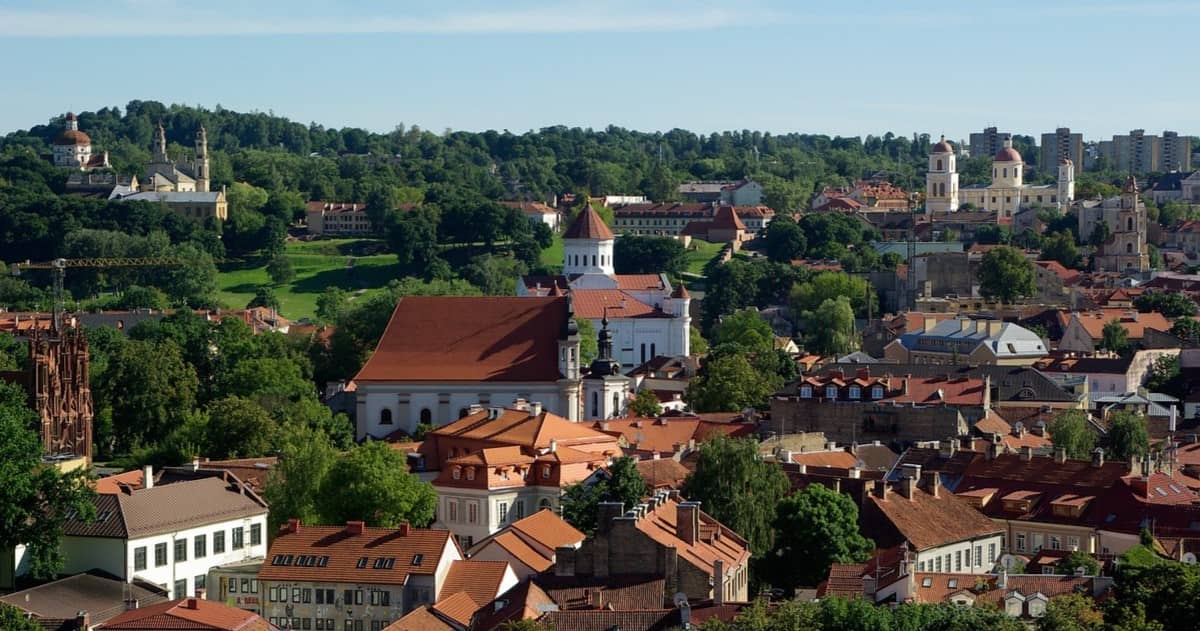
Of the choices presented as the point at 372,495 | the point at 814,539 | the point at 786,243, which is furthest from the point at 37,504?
the point at 786,243

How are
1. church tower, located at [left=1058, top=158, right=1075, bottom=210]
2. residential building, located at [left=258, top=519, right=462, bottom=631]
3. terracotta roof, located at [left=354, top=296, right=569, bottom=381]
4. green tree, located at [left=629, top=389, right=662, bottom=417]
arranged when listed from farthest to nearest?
1. church tower, located at [left=1058, top=158, right=1075, bottom=210]
2. green tree, located at [left=629, top=389, right=662, bottom=417]
3. terracotta roof, located at [left=354, top=296, right=569, bottom=381]
4. residential building, located at [left=258, top=519, right=462, bottom=631]

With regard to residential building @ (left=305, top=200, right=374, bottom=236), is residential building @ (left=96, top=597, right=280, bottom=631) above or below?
below

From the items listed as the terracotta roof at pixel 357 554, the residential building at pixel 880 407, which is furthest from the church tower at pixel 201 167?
the terracotta roof at pixel 357 554

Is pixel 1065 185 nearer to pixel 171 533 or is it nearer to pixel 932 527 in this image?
pixel 932 527

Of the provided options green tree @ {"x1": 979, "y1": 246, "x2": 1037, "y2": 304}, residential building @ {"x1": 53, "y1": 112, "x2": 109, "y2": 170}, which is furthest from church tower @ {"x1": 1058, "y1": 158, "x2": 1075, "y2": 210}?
residential building @ {"x1": 53, "y1": 112, "x2": 109, "y2": 170}

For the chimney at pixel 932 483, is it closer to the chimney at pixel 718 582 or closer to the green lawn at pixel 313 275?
the chimney at pixel 718 582

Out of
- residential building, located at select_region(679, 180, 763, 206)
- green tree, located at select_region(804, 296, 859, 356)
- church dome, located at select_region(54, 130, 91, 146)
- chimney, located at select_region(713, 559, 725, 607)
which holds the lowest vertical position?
green tree, located at select_region(804, 296, 859, 356)

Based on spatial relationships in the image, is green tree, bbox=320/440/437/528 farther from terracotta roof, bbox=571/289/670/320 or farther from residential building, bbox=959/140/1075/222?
residential building, bbox=959/140/1075/222
